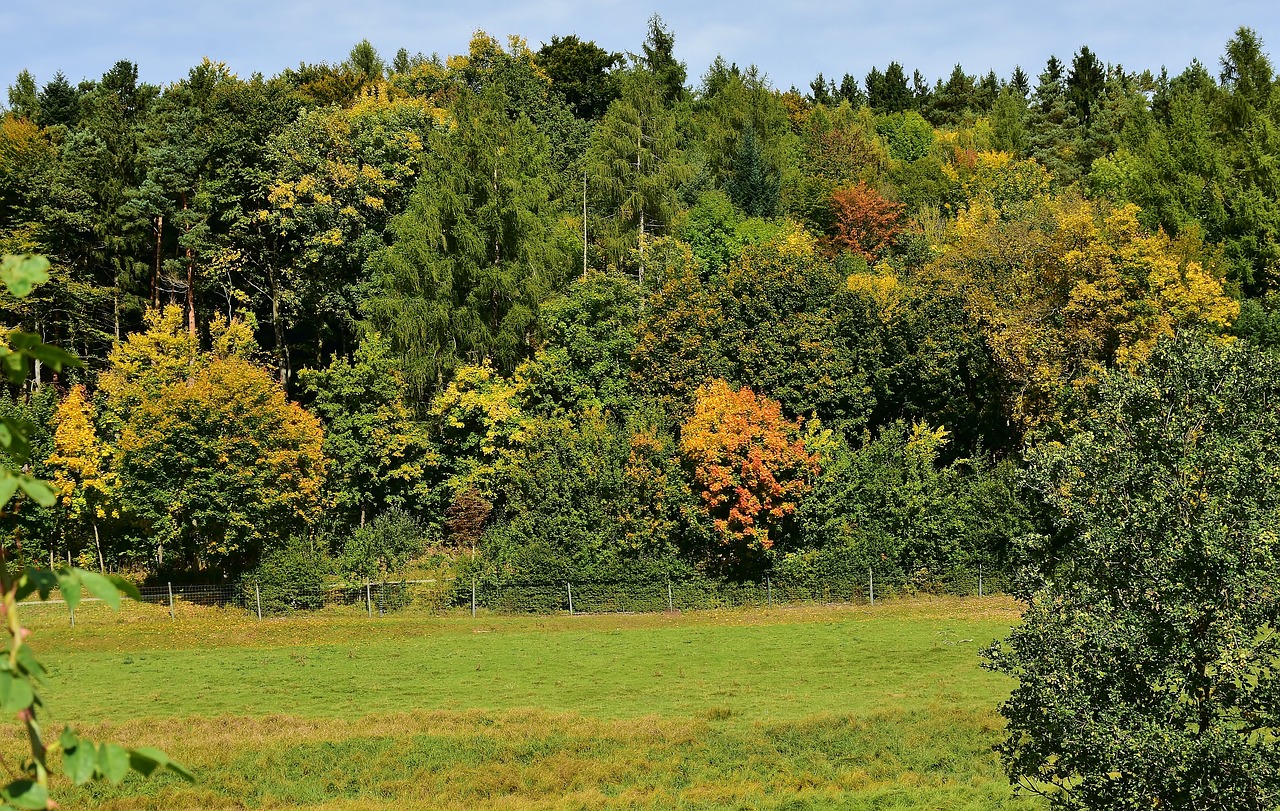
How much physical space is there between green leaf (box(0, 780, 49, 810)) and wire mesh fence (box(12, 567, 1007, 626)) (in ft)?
157

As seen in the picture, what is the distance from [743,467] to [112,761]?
4696 centimetres

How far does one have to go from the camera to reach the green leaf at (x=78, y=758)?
3233mm

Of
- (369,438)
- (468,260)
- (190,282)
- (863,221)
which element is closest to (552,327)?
(468,260)

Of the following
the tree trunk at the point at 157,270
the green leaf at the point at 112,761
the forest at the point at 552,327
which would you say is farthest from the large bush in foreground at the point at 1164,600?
the tree trunk at the point at 157,270

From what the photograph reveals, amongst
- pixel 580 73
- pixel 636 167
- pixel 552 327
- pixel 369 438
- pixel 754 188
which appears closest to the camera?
pixel 369 438

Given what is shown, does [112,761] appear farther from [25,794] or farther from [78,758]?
[25,794]

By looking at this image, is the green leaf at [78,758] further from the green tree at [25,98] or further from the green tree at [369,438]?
the green tree at [25,98]

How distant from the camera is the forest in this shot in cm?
5119

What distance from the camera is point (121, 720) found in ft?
107

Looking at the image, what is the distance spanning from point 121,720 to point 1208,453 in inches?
1153

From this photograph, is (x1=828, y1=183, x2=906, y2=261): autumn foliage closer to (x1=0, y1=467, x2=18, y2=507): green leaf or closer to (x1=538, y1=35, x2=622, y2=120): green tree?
(x1=538, y1=35, x2=622, y2=120): green tree

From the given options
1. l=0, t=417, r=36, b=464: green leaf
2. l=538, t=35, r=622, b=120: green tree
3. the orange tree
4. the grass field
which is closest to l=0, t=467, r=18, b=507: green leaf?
l=0, t=417, r=36, b=464: green leaf

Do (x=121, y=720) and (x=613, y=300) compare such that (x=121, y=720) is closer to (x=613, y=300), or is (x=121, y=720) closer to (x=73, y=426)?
(x=73, y=426)

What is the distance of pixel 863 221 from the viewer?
77062mm
